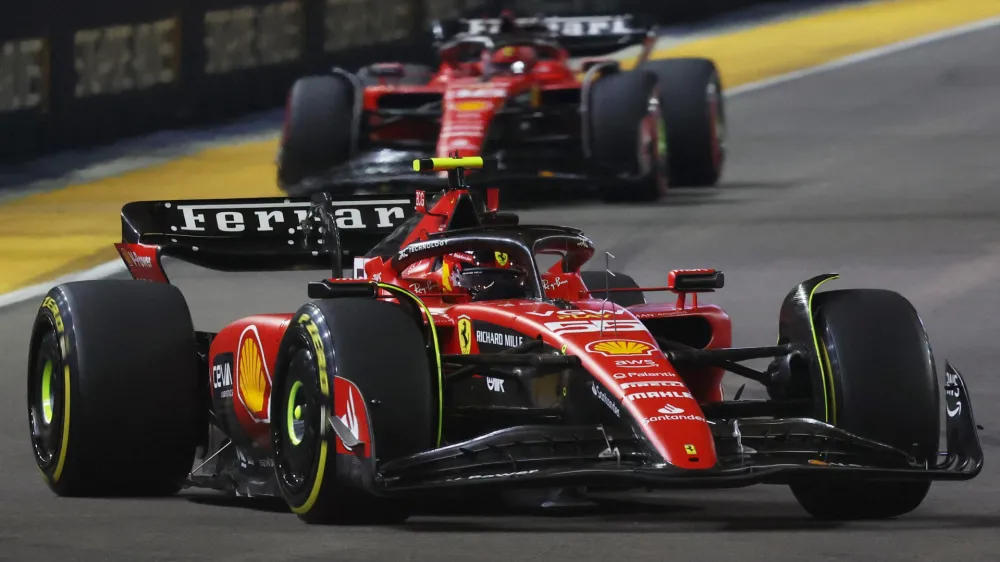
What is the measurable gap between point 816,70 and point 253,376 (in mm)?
18919

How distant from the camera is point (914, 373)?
8.07 meters

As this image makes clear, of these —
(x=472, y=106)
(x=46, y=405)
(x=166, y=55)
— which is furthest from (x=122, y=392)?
(x=166, y=55)

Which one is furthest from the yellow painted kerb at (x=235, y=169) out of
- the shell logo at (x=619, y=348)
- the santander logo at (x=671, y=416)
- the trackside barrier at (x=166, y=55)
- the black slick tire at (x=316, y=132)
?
the santander logo at (x=671, y=416)

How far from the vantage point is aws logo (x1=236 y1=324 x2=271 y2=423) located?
8.76 m

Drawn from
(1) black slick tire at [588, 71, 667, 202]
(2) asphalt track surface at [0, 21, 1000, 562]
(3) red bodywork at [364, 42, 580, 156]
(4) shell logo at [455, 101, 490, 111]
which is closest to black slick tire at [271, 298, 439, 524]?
(2) asphalt track surface at [0, 21, 1000, 562]

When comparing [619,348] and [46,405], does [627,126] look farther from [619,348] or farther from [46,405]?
[619,348]

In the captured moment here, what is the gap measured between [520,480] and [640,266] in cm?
909

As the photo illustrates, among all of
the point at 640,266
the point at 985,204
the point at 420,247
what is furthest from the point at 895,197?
the point at 420,247

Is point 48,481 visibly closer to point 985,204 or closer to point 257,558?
point 257,558

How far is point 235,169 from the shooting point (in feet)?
68.8

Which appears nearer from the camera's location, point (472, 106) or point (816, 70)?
point (472, 106)

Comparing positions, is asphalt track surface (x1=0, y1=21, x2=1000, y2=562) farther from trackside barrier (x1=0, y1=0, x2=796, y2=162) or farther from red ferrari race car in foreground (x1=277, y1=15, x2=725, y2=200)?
trackside barrier (x1=0, y1=0, x2=796, y2=162)

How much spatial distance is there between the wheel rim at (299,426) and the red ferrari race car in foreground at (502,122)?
386 inches

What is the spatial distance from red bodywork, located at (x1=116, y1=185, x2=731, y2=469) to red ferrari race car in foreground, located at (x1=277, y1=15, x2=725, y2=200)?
8300mm
